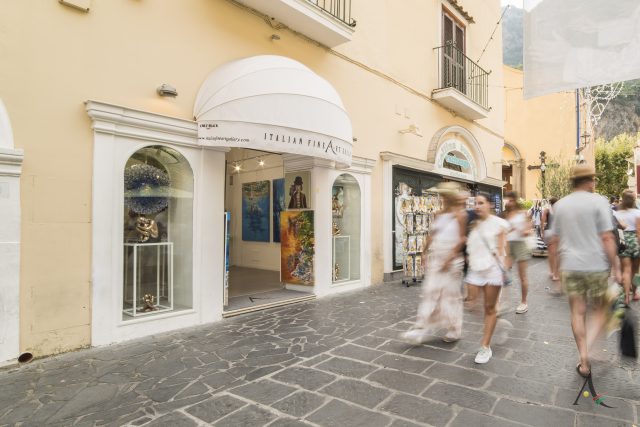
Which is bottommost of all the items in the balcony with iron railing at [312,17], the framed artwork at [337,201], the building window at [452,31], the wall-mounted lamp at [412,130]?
the framed artwork at [337,201]

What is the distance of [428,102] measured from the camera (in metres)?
11.0

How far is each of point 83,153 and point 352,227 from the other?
5.53m

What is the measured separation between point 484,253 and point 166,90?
4.43 metres

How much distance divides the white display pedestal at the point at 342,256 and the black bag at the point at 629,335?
17.5 ft

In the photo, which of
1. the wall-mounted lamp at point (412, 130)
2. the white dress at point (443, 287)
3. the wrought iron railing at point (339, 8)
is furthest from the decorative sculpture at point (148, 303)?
the wall-mounted lamp at point (412, 130)

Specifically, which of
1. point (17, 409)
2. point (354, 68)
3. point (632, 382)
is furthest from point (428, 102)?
point (17, 409)

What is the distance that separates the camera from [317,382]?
3625 mm

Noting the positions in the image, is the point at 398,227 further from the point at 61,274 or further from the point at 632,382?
the point at 61,274

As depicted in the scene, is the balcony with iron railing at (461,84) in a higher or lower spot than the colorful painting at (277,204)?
higher

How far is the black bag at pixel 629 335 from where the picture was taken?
3.33 metres

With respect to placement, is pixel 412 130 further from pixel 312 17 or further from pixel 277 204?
pixel 312 17

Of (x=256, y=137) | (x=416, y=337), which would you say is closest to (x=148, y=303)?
(x=256, y=137)

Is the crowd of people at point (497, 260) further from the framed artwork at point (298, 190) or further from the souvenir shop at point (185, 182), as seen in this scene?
the framed artwork at point (298, 190)

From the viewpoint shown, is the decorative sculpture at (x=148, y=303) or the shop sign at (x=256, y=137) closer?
the shop sign at (x=256, y=137)
